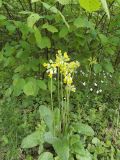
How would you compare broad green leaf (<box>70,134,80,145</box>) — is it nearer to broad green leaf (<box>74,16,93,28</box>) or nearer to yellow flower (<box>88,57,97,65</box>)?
yellow flower (<box>88,57,97,65</box>)

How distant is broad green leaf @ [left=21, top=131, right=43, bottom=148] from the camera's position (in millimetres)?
2297

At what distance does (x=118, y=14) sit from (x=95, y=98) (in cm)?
70

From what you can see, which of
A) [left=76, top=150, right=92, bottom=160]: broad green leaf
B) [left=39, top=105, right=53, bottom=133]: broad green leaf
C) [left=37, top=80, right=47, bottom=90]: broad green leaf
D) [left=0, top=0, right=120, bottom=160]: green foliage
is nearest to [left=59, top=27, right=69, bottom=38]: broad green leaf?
[left=0, top=0, right=120, bottom=160]: green foliage

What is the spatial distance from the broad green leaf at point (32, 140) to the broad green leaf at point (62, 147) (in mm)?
114

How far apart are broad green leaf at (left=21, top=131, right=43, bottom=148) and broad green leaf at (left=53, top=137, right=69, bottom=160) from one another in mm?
114

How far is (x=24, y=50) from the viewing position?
8.71ft

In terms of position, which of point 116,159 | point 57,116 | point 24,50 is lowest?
point 116,159

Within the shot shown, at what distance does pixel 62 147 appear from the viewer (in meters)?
2.24

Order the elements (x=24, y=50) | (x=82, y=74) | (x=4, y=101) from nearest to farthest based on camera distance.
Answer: (x=24, y=50)
(x=4, y=101)
(x=82, y=74)

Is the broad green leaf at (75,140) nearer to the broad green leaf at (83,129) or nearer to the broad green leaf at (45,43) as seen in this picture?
the broad green leaf at (83,129)

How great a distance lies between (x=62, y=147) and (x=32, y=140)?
0.22 m

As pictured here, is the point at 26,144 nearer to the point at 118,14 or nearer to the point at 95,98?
the point at 95,98

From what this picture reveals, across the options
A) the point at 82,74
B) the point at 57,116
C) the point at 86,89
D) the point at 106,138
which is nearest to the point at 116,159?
the point at 106,138

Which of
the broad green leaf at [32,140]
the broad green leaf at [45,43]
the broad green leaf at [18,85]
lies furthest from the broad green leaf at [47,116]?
the broad green leaf at [45,43]
